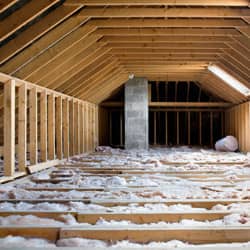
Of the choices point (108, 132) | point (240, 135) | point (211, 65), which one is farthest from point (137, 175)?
point (108, 132)

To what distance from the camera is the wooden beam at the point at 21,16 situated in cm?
327

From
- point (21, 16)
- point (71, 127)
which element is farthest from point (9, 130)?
point (71, 127)

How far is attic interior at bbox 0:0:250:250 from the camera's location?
2004 millimetres

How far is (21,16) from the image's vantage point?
3.29 m

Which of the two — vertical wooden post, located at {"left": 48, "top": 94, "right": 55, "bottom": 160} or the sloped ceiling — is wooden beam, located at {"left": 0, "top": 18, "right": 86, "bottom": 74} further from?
vertical wooden post, located at {"left": 48, "top": 94, "right": 55, "bottom": 160}

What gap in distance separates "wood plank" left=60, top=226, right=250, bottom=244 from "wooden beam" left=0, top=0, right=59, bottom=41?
2.27m

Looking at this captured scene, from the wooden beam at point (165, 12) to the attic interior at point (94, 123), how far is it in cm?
1

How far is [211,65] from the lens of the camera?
713cm

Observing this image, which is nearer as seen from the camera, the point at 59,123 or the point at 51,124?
the point at 51,124

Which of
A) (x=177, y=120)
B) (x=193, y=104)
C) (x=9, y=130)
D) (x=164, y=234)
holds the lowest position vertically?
(x=164, y=234)

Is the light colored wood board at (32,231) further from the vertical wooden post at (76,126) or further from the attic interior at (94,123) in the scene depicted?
the vertical wooden post at (76,126)

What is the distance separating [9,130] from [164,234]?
2.81 metres

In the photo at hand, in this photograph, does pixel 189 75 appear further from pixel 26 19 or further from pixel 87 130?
pixel 26 19

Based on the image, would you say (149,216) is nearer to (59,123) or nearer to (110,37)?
(110,37)
